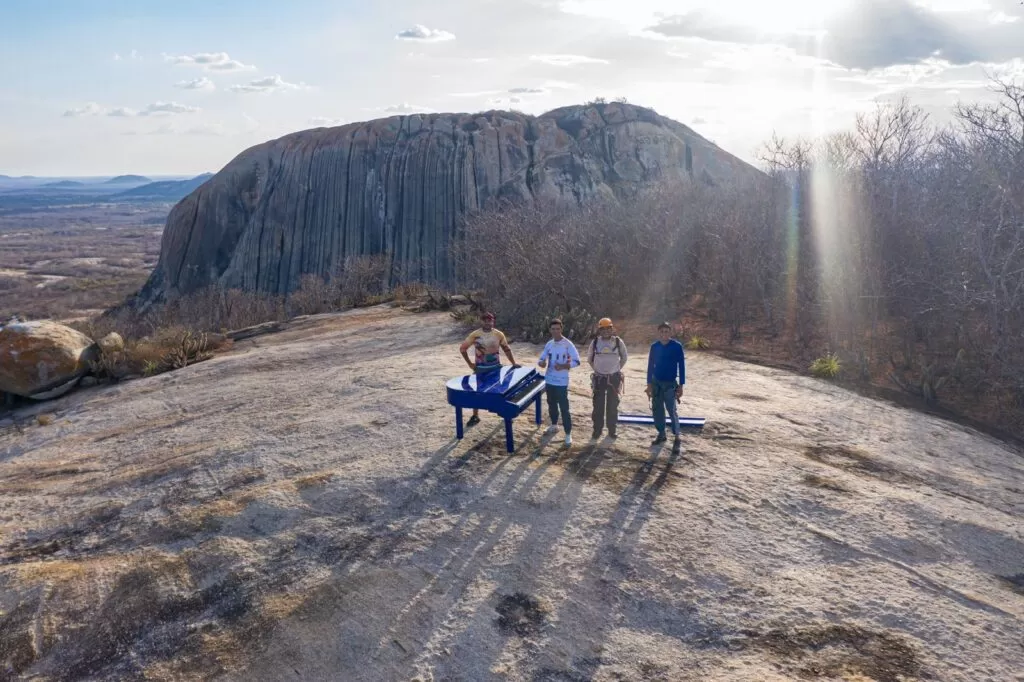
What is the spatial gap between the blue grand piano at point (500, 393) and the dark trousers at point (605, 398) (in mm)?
609

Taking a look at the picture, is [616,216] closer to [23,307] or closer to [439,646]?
[439,646]

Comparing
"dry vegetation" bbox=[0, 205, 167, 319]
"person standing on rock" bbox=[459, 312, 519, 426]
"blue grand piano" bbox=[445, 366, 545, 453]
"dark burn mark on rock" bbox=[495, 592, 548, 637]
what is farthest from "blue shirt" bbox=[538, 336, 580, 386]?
"dry vegetation" bbox=[0, 205, 167, 319]

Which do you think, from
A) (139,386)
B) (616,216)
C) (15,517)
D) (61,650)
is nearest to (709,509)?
(61,650)

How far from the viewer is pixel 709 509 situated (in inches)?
211

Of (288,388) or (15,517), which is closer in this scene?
(15,517)

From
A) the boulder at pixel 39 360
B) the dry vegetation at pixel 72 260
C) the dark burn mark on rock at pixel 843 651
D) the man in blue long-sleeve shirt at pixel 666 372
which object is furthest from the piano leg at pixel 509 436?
the dry vegetation at pixel 72 260

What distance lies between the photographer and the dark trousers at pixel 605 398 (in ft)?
21.8

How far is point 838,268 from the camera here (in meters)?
12.0

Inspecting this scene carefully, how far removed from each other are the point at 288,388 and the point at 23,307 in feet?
169

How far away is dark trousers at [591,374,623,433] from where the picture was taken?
6.64 meters

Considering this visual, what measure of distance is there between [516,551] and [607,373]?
2.27 m

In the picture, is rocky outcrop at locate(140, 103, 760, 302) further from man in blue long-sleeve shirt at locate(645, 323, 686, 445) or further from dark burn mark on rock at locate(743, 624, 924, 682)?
dark burn mark on rock at locate(743, 624, 924, 682)

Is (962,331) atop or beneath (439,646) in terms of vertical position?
atop

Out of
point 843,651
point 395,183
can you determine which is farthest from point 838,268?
point 395,183
